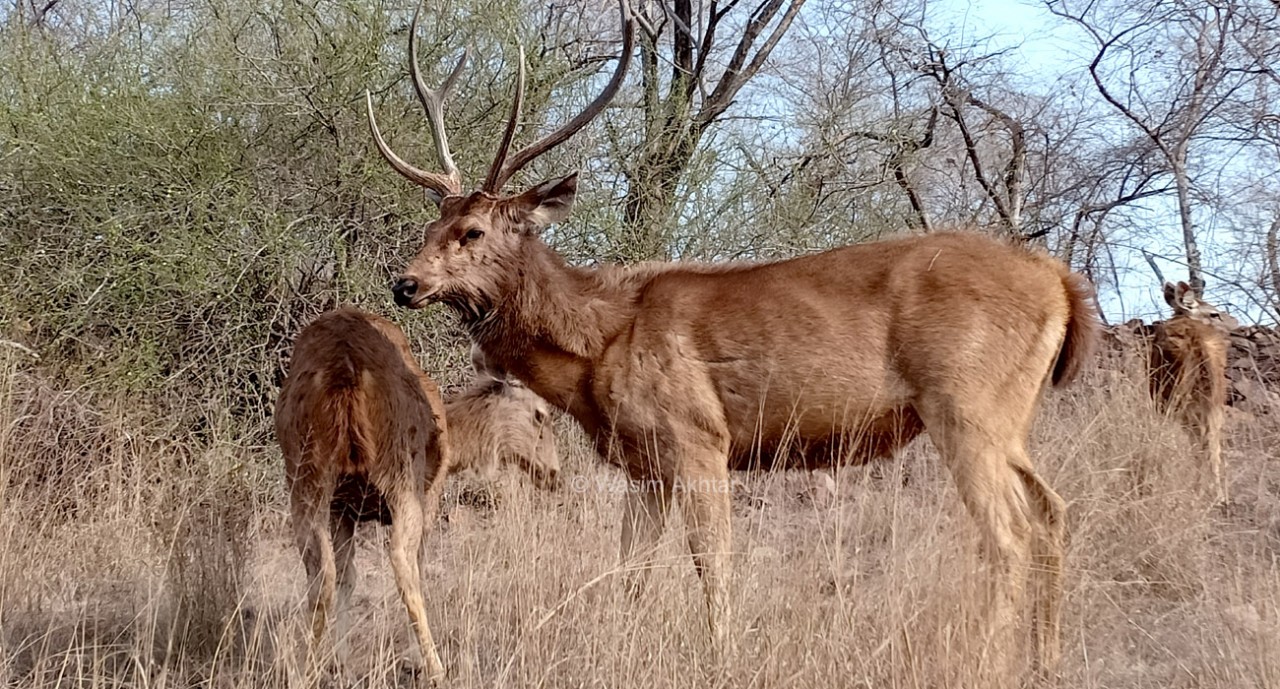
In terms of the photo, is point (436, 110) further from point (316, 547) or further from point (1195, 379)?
point (1195, 379)

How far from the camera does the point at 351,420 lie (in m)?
4.91

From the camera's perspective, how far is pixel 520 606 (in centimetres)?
460

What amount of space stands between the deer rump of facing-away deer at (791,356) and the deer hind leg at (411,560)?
88cm

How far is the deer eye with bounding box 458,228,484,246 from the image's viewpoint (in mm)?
5645

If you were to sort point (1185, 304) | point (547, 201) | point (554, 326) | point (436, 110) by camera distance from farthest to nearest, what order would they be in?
point (1185, 304) → point (436, 110) → point (547, 201) → point (554, 326)

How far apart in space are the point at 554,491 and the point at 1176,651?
3.28 meters

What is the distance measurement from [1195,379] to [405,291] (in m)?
5.58

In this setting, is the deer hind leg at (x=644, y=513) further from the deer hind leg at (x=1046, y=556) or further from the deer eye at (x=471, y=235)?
the deer hind leg at (x=1046, y=556)

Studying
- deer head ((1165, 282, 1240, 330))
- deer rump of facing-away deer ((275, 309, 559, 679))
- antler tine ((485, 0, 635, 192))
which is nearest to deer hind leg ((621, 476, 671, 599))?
deer rump of facing-away deer ((275, 309, 559, 679))

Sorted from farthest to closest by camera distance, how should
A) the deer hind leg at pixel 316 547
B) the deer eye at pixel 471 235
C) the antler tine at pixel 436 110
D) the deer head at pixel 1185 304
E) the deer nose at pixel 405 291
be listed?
the deer head at pixel 1185 304
the antler tine at pixel 436 110
the deer eye at pixel 471 235
the deer nose at pixel 405 291
the deer hind leg at pixel 316 547

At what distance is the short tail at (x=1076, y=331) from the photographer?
17.7ft

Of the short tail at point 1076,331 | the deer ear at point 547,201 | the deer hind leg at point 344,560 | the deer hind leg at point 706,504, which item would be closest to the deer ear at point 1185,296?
the short tail at point 1076,331

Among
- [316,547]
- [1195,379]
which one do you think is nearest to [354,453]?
[316,547]

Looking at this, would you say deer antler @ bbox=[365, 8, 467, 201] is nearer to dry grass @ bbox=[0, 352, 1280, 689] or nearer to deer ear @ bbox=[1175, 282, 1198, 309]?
dry grass @ bbox=[0, 352, 1280, 689]
